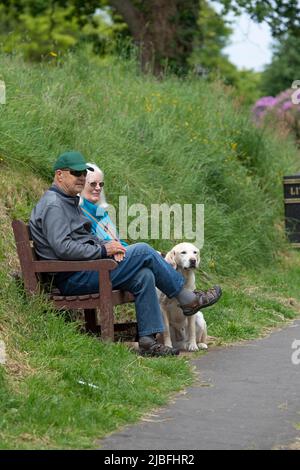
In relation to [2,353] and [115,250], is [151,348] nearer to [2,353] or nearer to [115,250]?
Answer: [115,250]

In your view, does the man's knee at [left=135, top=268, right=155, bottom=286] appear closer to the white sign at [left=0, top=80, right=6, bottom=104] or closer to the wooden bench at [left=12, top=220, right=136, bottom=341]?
the wooden bench at [left=12, top=220, right=136, bottom=341]

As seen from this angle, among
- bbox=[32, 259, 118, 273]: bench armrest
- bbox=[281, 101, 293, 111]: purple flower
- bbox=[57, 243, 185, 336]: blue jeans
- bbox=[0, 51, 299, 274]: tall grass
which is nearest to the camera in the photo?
bbox=[32, 259, 118, 273]: bench armrest

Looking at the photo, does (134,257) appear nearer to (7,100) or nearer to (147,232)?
(147,232)

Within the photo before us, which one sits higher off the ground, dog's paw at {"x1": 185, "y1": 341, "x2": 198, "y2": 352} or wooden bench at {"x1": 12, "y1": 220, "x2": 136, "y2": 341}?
wooden bench at {"x1": 12, "y1": 220, "x2": 136, "y2": 341}

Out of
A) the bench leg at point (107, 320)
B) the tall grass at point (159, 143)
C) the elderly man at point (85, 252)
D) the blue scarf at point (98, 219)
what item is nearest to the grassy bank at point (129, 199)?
the tall grass at point (159, 143)

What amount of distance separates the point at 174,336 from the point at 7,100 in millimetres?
3817

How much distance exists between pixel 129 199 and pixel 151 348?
3591 millimetres

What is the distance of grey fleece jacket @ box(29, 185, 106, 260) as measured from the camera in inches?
342

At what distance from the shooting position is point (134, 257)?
29.3ft

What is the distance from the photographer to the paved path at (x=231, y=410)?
A: 6438 mm

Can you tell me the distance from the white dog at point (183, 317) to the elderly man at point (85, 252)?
0.66 metres

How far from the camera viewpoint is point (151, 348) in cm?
899

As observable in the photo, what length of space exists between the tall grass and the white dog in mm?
2194

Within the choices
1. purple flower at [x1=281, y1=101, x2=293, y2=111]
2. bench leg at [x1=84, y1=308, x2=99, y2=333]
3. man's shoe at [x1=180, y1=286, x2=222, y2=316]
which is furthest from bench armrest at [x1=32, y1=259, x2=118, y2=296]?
purple flower at [x1=281, y1=101, x2=293, y2=111]
